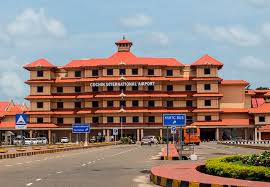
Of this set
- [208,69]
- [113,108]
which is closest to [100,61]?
[113,108]

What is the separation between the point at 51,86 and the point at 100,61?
10.7m

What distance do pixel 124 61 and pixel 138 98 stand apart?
762 cm

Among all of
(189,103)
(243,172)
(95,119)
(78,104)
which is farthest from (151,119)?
(243,172)

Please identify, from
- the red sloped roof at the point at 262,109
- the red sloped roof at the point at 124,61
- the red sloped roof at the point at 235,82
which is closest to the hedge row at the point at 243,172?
the red sloped roof at the point at 262,109

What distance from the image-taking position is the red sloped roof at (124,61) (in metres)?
106

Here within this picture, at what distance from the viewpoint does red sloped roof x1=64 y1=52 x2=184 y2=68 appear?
106 meters

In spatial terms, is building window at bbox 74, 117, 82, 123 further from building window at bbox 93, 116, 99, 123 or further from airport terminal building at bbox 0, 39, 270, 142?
building window at bbox 93, 116, 99, 123

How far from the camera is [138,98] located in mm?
104375

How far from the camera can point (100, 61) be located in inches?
4277

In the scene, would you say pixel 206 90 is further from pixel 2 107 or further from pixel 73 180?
pixel 73 180

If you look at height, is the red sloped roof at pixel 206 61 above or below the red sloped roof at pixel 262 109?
above

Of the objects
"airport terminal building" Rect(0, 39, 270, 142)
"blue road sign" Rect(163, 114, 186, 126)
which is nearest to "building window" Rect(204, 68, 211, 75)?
"airport terminal building" Rect(0, 39, 270, 142)

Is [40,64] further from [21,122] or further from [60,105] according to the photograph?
[21,122]

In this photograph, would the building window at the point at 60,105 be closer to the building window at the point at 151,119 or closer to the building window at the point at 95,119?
the building window at the point at 95,119
